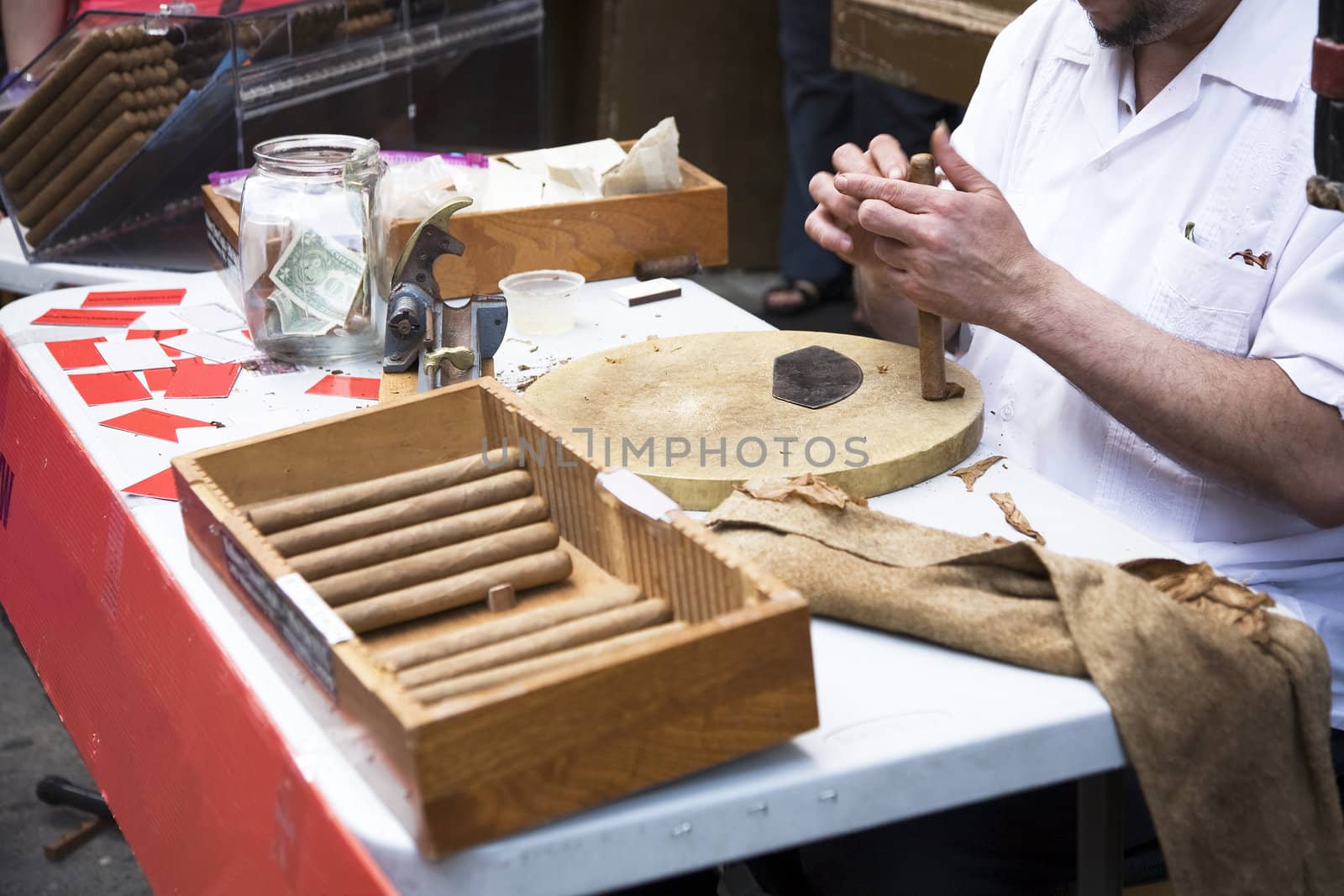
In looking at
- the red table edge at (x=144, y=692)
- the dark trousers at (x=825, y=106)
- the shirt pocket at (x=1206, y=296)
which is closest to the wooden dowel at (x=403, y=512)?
the red table edge at (x=144, y=692)

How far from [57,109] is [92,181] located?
134mm

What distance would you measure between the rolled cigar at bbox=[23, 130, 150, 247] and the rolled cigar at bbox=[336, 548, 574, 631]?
1.48 metres

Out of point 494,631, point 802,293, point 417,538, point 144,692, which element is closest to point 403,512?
point 417,538

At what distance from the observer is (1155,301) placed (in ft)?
5.39

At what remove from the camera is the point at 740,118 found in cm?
489

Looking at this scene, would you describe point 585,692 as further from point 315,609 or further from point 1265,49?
point 1265,49

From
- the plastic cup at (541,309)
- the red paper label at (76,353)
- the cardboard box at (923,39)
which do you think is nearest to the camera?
the red paper label at (76,353)

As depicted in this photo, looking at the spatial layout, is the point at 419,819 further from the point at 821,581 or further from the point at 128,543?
the point at 128,543

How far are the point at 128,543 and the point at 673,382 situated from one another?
2.10 feet

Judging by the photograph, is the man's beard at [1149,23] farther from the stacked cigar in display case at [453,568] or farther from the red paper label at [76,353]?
the red paper label at [76,353]

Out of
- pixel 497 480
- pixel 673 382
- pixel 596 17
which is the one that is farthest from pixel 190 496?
pixel 596 17

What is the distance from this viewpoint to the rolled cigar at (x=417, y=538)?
3.96 feet

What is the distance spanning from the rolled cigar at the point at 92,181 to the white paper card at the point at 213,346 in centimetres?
58

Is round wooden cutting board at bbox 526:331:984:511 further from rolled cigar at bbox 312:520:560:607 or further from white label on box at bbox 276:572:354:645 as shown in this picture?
white label on box at bbox 276:572:354:645
